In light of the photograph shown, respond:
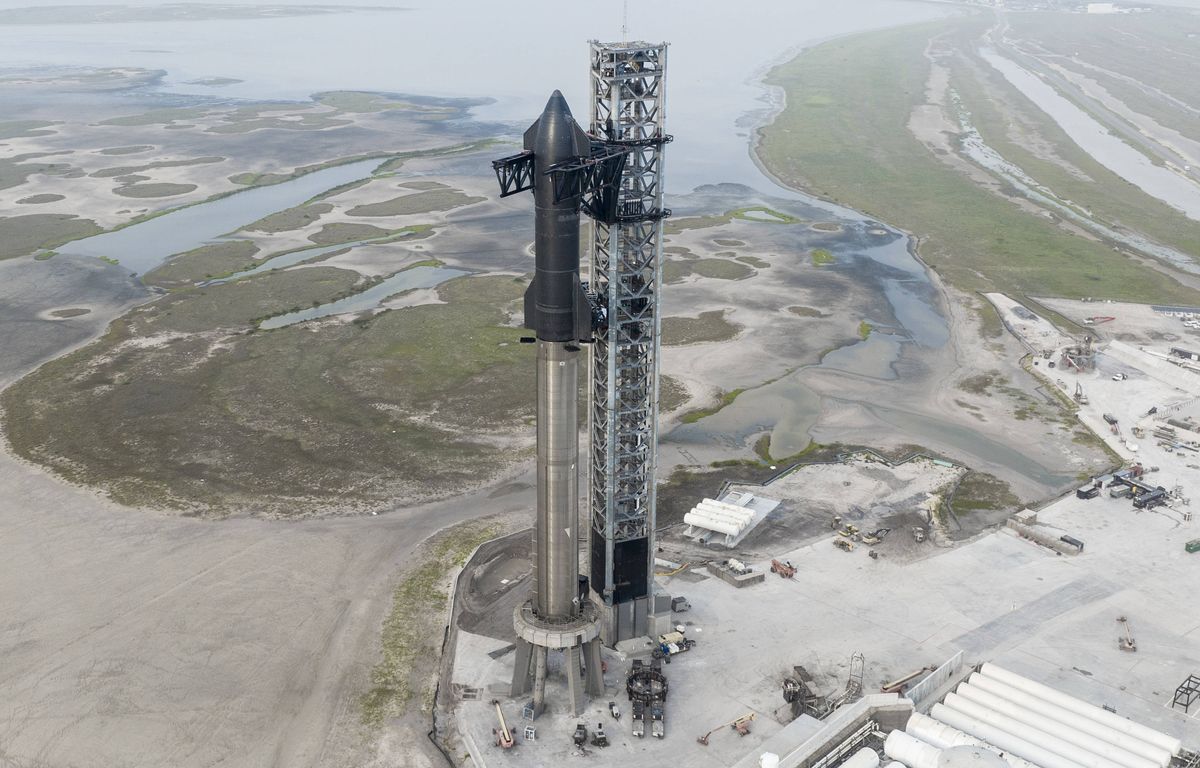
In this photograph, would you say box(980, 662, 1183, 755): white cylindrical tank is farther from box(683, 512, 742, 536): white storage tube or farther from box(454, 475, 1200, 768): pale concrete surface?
box(683, 512, 742, 536): white storage tube

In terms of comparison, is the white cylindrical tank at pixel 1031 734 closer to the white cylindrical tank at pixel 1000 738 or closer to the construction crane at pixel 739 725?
the white cylindrical tank at pixel 1000 738

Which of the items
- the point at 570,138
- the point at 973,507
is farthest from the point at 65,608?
the point at 973,507

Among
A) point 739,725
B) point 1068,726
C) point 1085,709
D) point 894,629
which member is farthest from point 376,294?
point 1068,726

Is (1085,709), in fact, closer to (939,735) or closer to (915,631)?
(939,735)

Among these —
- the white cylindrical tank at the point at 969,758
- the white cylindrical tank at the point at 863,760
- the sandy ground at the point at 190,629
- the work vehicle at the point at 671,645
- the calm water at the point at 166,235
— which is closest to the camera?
the white cylindrical tank at the point at 969,758

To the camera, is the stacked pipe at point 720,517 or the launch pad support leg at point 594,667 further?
the stacked pipe at point 720,517

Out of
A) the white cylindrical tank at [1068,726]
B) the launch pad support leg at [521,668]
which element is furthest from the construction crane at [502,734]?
the white cylindrical tank at [1068,726]

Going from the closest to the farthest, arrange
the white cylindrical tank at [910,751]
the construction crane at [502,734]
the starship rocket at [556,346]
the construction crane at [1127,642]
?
the white cylindrical tank at [910,751], the starship rocket at [556,346], the construction crane at [502,734], the construction crane at [1127,642]
